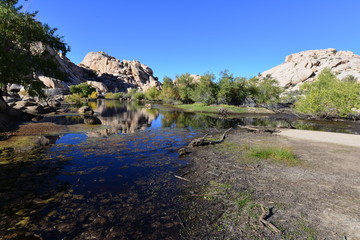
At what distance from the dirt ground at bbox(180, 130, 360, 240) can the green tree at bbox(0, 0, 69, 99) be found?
73.8 ft

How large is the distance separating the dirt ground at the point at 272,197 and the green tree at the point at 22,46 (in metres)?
22.5

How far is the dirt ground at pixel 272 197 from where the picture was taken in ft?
19.4

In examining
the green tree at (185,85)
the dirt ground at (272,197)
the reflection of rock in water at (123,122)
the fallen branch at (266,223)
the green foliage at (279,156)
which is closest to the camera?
the fallen branch at (266,223)

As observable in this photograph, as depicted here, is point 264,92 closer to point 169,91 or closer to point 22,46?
point 169,91

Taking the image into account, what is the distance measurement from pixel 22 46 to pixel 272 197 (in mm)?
33254

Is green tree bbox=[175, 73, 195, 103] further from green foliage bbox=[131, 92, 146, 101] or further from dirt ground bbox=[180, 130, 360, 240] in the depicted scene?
dirt ground bbox=[180, 130, 360, 240]

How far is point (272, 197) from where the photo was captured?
25.9 ft

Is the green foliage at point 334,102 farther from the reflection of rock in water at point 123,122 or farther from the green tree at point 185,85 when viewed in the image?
the green tree at point 185,85

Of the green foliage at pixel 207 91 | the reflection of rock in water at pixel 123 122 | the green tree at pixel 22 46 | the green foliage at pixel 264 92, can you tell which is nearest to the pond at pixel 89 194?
the reflection of rock in water at pixel 123 122

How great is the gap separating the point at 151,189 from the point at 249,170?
6.08 meters

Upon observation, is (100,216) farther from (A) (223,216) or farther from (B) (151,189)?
(A) (223,216)

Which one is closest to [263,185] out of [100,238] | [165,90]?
[100,238]

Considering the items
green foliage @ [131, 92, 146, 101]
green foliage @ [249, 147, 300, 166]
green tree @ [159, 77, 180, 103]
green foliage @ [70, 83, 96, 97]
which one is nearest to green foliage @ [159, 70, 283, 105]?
green tree @ [159, 77, 180, 103]

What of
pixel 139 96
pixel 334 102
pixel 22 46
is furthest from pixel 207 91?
pixel 139 96
